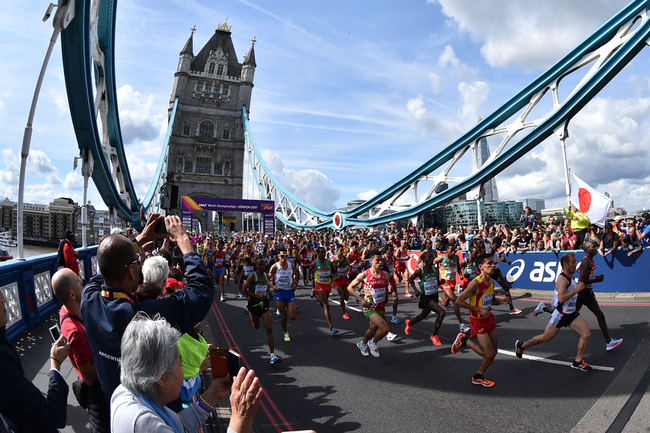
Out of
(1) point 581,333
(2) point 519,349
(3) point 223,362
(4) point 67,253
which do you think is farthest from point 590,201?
(4) point 67,253

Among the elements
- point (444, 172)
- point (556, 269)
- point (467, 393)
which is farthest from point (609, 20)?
point (467, 393)

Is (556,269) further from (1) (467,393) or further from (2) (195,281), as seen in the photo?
(2) (195,281)

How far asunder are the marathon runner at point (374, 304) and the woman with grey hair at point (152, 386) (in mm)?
5232

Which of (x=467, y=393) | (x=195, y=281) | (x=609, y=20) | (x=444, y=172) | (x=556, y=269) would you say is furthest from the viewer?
(x=444, y=172)

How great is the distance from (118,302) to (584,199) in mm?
11713

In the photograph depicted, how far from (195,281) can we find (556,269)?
11.8m

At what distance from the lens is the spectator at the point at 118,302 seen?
7.12ft

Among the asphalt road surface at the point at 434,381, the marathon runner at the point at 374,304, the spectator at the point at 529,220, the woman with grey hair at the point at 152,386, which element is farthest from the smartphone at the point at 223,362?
the spectator at the point at 529,220

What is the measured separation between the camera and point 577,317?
5.70 m

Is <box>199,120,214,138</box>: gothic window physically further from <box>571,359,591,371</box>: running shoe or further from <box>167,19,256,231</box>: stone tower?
<box>571,359,591,371</box>: running shoe

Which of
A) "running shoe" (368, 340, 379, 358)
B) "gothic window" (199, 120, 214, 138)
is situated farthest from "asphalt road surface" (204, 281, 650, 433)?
"gothic window" (199, 120, 214, 138)

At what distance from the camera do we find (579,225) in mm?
11438

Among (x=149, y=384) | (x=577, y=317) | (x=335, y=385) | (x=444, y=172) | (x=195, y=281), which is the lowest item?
(x=335, y=385)

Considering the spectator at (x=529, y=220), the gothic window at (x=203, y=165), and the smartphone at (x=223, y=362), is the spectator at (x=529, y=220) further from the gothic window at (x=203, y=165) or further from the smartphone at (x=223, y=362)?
the gothic window at (x=203, y=165)
